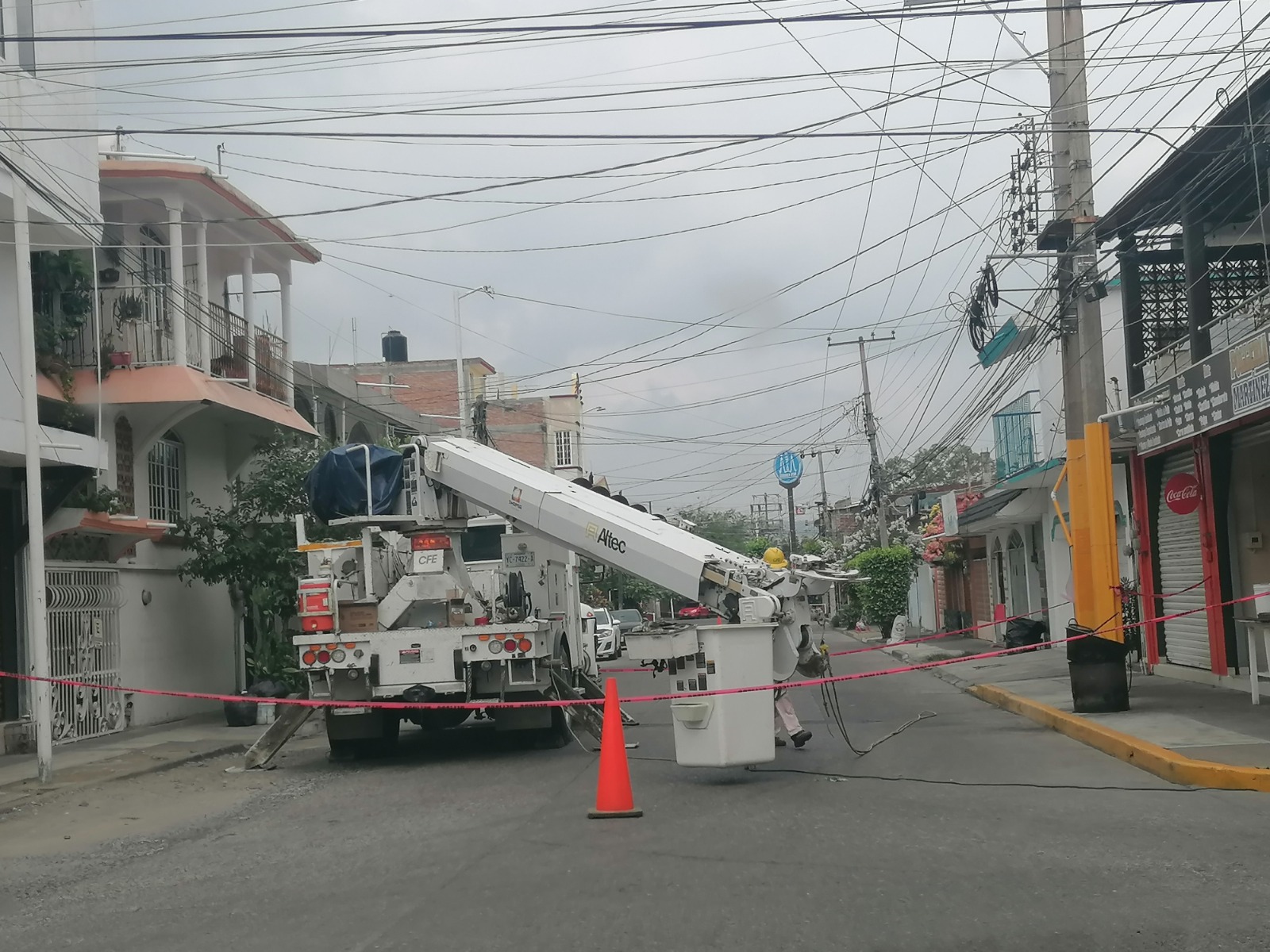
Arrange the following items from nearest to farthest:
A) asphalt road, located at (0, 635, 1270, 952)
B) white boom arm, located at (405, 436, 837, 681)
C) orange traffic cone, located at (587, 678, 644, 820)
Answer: asphalt road, located at (0, 635, 1270, 952) < orange traffic cone, located at (587, 678, 644, 820) < white boom arm, located at (405, 436, 837, 681)

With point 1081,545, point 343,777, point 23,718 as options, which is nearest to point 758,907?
point 343,777

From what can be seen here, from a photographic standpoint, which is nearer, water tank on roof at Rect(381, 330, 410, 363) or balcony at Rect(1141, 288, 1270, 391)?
balcony at Rect(1141, 288, 1270, 391)

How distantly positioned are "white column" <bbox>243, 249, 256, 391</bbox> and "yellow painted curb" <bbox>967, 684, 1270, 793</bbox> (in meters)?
12.8

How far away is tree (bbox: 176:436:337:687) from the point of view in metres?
20.2

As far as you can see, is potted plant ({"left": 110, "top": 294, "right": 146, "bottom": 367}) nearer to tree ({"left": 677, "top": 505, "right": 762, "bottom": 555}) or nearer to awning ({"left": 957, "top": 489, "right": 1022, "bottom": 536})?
awning ({"left": 957, "top": 489, "right": 1022, "bottom": 536})

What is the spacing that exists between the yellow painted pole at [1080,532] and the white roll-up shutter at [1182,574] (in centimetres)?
317

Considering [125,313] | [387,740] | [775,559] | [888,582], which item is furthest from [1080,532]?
[888,582]

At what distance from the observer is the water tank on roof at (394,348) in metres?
59.6

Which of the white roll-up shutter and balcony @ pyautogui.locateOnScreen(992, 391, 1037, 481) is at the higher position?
balcony @ pyautogui.locateOnScreen(992, 391, 1037, 481)

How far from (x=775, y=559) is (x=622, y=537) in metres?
1.47

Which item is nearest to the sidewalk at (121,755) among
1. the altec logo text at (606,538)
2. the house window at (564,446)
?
the altec logo text at (606,538)

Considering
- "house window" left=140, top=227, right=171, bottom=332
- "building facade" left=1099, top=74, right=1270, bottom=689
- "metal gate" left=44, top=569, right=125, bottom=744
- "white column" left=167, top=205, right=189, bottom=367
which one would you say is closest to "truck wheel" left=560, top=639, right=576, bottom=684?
"metal gate" left=44, top=569, right=125, bottom=744

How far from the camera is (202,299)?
20000 mm

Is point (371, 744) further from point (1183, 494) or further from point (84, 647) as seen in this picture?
point (1183, 494)
